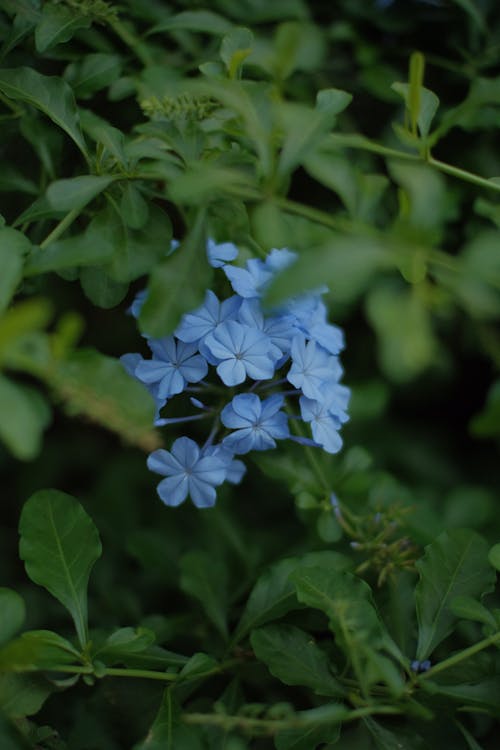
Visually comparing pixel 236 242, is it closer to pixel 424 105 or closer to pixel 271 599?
pixel 424 105

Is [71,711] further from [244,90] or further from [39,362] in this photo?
[244,90]

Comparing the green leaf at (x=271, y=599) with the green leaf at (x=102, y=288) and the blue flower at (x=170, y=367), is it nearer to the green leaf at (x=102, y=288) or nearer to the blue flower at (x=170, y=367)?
the blue flower at (x=170, y=367)

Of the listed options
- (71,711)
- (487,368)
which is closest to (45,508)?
(71,711)

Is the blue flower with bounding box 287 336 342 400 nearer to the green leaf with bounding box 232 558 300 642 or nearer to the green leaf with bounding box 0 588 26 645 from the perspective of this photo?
the green leaf with bounding box 232 558 300 642

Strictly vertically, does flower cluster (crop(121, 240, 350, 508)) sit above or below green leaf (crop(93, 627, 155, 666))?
above

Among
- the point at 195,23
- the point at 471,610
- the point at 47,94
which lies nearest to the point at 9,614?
A: the point at 471,610

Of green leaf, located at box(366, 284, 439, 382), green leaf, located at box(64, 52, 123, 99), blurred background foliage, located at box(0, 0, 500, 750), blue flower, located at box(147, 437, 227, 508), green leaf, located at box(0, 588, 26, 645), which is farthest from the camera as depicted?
green leaf, located at box(64, 52, 123, 99)

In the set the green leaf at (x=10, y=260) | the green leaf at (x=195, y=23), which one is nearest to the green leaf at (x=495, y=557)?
the green leaf at (x=10, y=260)

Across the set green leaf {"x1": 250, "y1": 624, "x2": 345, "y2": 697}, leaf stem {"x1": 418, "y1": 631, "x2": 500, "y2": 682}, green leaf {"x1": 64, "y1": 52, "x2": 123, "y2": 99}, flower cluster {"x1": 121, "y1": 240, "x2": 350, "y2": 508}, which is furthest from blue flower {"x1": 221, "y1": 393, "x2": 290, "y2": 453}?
green leaf {"x1": 64, "y1": 52, "x2": 123, "y2": 99}
